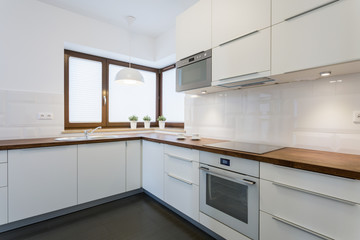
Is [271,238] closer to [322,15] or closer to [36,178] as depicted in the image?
[322,15]

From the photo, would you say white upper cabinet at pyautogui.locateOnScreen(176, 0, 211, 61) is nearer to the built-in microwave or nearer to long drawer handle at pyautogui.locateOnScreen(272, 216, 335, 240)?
the built-in microwave

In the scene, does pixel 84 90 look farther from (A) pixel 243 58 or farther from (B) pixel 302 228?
(B) pixel 302 228

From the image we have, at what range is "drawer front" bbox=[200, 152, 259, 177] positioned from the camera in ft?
4.33

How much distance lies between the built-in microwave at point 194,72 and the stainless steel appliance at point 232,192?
818 millimetres

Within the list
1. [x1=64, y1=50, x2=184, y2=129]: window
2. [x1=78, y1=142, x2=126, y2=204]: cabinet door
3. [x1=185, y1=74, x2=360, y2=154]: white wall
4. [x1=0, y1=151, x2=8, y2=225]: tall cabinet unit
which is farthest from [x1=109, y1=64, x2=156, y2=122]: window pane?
[x1=185, y1=74, x2=360, y2=154]: white wall

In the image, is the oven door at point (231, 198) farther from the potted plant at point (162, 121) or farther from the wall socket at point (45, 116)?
the wall socket at point (45, 116)

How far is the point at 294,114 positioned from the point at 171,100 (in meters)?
2.26

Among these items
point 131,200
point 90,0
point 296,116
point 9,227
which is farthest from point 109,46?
point 296,116

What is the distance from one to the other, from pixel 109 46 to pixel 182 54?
4.47ft

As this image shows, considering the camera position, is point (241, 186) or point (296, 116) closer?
point (241, 186)

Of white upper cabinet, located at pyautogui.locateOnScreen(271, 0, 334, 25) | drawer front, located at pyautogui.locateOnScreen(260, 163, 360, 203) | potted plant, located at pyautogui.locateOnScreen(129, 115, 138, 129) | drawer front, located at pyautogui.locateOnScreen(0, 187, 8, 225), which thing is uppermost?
white upper cabinet, located at pyautogui.locateOnScreen(271, 0, 334, 25)

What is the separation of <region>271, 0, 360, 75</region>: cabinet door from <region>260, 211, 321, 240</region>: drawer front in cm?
103

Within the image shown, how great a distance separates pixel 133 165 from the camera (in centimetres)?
256

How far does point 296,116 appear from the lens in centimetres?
158
